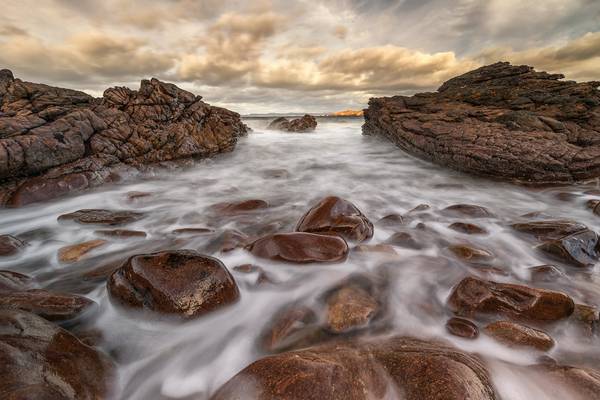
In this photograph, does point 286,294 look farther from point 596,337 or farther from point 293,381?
point 596,337

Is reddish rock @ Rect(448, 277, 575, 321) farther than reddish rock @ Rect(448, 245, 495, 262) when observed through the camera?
No

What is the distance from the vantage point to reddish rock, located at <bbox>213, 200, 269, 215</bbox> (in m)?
5.71

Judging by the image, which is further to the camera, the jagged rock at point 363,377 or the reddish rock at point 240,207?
the reddish rock at point 240,207

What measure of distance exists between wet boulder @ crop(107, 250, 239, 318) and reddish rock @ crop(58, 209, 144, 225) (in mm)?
2574

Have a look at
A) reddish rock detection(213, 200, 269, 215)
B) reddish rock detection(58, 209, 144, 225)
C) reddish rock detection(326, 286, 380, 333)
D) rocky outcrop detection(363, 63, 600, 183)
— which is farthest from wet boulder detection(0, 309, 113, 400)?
rocky outcrop detection(363, 63, 600, 183)

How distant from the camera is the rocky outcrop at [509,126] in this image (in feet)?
24.1

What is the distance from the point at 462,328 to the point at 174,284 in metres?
2.58

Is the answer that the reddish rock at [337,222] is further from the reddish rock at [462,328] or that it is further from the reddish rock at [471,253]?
the reddish rock at [462,328]

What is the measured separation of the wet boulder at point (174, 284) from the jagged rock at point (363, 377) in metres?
0.99

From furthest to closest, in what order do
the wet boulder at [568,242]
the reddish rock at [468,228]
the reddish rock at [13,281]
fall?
the reddish rock at [468,228], the wet boulder at [568,242], the reddish rock at [13,281]

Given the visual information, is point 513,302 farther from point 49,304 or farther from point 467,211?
point 49,304

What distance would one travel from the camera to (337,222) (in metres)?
4.24

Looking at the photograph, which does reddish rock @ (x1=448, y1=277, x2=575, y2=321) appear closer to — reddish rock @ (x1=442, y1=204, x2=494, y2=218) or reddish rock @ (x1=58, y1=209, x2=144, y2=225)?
reddish rock @ (x1=442, y1=204, x2=494, y2=218)

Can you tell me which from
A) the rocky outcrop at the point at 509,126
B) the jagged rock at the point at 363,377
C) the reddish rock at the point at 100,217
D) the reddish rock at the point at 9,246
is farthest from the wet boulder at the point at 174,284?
the rocky outcrop at the point at 509,126
